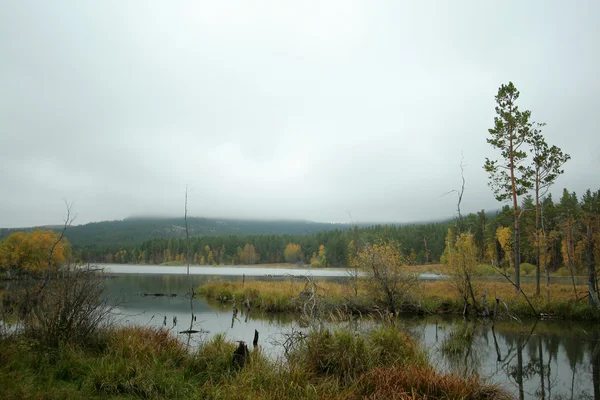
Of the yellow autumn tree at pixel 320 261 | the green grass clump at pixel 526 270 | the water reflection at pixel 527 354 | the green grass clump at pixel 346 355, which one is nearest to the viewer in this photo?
the green grass clump at pixel 346 355

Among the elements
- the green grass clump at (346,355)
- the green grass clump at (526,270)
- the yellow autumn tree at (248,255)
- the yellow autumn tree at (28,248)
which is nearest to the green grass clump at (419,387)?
the green grass clump at (346,355)

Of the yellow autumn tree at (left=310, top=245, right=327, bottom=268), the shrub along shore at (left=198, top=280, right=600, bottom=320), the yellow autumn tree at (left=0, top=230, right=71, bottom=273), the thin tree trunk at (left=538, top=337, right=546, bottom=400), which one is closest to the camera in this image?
the thin tree trunk at (left=538, top=337, right=546, bottom=400)

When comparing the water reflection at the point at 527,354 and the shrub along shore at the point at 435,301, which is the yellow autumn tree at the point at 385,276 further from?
the water reflection at the point at 527,354

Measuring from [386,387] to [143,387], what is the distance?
5.16 metres

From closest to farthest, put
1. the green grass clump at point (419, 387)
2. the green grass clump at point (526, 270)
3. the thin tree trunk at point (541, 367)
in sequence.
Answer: the green grass clump at point (419, 387), the thin tree trunk at point (541, 367), the green grass clump at point (526, 270)

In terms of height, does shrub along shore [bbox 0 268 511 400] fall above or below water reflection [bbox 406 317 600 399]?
above

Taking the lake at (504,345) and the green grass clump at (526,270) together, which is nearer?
the lake at (504,345)

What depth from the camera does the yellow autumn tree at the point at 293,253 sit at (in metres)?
148

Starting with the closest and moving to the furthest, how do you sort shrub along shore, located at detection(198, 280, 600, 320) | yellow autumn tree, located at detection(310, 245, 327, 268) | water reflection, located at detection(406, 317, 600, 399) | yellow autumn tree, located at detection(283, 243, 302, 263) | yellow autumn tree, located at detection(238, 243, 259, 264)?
water reflection, located at detection(406, 317, 600, 399) < shrub along shore, located at detection(198, 280, 600, 320) < yellow autumn tree, located at detection(310, 245, 327, 268) < yellow autumn tree, located at detection(283, 243, 302, 263) < yellow autumn tree, located at detection(238, 243, 259, 264)

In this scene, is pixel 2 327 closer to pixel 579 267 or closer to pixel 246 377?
pixel 246 377

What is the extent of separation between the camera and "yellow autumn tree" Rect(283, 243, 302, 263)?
148 meters

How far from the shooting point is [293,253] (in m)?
148

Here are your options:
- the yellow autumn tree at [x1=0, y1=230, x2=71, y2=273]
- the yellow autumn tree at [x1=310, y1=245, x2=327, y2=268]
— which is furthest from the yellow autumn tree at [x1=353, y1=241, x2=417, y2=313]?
the yellow autumn tree at [x1=310, y1=245, x2=327, y2=268]

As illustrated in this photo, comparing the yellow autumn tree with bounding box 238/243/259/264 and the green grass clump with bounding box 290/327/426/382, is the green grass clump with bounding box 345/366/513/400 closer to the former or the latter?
the green grass clump with bounding box 290/327/426/382
